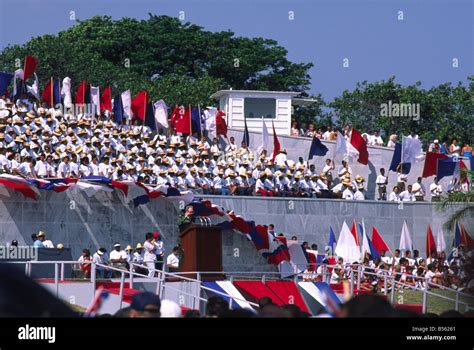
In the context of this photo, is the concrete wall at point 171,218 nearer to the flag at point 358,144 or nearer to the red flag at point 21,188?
the red flag at point 21,188

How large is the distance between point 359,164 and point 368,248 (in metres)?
6.10

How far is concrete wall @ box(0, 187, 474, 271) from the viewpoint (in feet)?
→ 98.0

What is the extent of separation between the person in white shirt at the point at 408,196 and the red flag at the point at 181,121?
267 inches

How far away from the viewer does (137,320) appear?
5898mm

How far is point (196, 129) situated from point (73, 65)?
51.4 feet

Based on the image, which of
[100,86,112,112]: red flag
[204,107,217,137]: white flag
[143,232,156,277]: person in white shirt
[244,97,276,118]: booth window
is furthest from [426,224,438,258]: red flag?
[244,97,276,118]: booth window

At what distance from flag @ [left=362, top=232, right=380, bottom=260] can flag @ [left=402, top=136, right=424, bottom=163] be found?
423cm

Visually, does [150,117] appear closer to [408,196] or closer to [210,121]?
[210,121]

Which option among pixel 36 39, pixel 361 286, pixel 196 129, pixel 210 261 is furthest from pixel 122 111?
pixel 36 39

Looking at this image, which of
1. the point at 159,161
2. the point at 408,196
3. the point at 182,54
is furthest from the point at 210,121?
the point at 182,54

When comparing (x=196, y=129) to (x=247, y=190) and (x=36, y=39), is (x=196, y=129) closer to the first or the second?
(x=247, y=190)

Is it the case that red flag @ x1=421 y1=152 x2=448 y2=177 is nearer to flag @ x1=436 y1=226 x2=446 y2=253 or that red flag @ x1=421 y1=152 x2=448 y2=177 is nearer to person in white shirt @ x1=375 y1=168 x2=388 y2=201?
person in white shirt @ x1=375 y1=168 x2=388 y2=201

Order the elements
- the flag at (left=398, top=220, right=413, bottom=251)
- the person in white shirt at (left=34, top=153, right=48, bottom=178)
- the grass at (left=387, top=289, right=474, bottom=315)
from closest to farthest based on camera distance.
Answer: the grass at (left=387, top=289, right=474, bottom=315)
the person in white shirt at (left=34, top=153, right=48, bottom=178)
the flag at (left=398, top=220, right=413, bottom=251)

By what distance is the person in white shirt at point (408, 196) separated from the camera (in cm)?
3784
